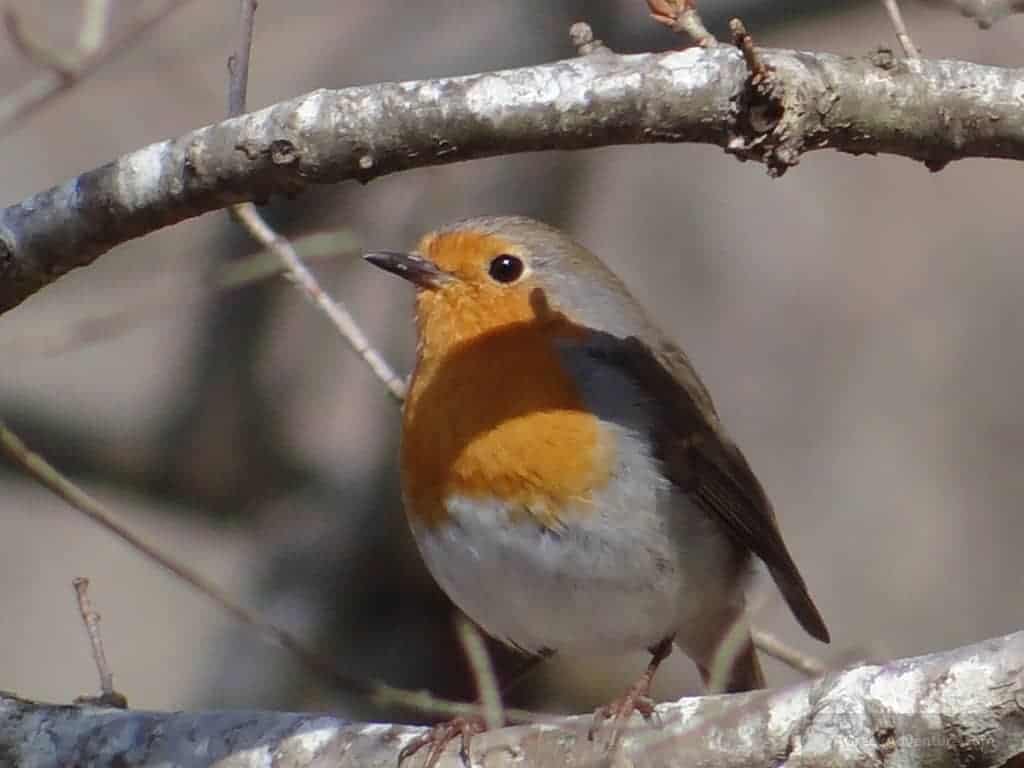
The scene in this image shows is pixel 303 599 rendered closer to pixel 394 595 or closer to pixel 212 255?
pixel 394 595

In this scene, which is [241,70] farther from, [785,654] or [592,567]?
[785,654]

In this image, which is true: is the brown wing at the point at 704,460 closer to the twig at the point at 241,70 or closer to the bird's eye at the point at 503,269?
the bird's eye at the point at 503,269

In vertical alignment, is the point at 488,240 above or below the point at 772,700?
above

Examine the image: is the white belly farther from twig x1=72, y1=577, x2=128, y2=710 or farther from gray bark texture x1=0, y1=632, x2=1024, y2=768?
twig x1=72, y1=577, x2=128, y2=710

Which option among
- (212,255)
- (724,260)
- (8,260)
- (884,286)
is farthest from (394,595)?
(8,260)

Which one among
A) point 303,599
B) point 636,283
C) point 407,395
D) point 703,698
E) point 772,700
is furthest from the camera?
point 636,283

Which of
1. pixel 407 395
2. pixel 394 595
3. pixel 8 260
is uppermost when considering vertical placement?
pixel 8 260

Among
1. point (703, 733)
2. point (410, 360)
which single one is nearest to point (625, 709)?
point (703, 733)

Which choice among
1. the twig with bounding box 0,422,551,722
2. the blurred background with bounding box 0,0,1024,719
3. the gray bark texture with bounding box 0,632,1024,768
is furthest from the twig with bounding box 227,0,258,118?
the blurred background with bounding box 0,0,1024,719
